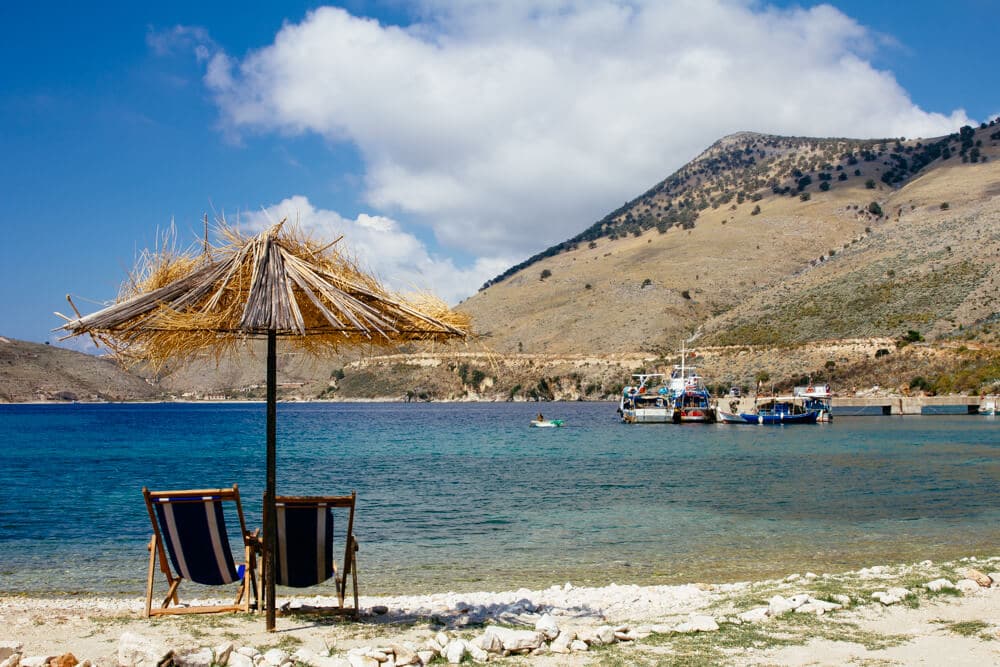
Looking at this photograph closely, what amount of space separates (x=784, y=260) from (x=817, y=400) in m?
42.2

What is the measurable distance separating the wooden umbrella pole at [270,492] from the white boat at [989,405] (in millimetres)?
65091

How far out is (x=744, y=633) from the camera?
21.6 ft

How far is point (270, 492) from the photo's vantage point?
6.49m

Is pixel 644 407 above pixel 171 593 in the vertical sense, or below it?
above

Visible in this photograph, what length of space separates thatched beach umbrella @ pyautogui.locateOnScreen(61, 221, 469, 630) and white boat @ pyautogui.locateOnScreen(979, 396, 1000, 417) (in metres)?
64.8

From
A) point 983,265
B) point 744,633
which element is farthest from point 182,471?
point 983,265

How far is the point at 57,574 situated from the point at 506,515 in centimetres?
798

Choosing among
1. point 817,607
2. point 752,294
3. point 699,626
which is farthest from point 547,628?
point 752,294

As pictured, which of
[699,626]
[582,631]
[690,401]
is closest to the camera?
[582,631]

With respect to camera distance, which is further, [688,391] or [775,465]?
[688,391]

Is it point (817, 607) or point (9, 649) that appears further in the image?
point (817, 607)

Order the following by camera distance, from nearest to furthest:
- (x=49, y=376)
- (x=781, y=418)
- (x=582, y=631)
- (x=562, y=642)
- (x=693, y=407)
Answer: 1. (x=562, y=642)
2. (x=582, y=631)
3. (x=781, y=418)
4. (x=693, y=407)
5. (x=49, y=376)

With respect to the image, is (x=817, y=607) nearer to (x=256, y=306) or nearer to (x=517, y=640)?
(x=517, y=640)

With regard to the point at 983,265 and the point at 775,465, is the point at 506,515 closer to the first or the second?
the point at 775,465
